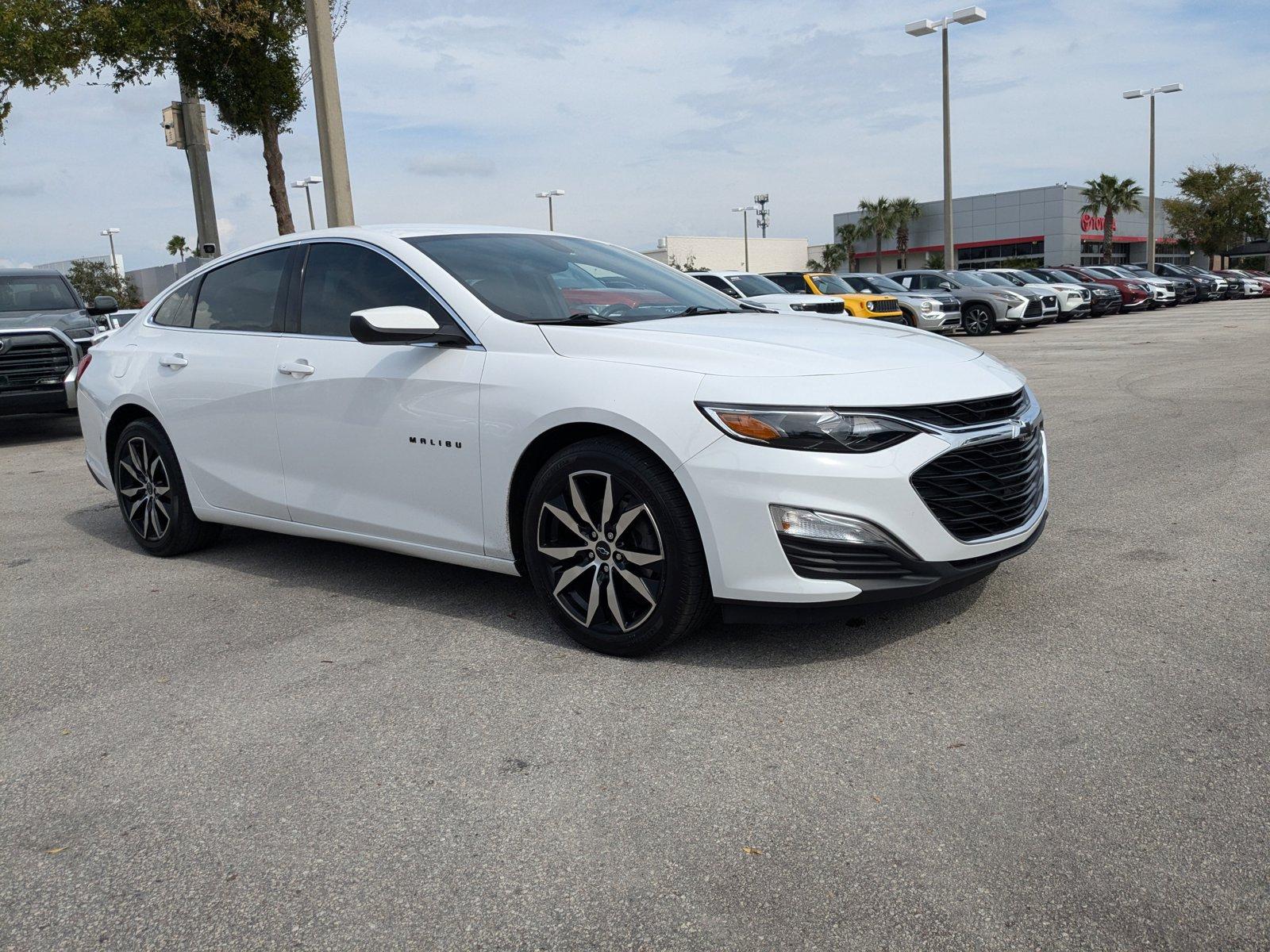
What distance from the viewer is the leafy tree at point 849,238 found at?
71375 millimetres

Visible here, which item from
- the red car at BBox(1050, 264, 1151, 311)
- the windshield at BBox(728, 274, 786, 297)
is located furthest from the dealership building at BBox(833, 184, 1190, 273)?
the windshield at BBox(728, 274, 786, 297)

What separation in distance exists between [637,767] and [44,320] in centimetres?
1063

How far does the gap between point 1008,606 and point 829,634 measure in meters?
0.77

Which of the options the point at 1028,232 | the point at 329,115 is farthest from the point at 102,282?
the point at 1028,232

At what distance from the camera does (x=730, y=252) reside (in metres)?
79.3

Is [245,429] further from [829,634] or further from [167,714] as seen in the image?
[829,634]

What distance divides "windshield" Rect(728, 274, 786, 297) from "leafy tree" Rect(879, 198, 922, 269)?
173 ft

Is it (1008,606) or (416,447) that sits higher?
(416,447)

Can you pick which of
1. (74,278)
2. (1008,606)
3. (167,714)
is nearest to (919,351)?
(1008,606)

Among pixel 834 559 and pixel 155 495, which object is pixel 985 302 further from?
pixel 834 559

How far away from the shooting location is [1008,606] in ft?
14.0

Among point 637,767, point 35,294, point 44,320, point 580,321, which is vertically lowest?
point 637,767

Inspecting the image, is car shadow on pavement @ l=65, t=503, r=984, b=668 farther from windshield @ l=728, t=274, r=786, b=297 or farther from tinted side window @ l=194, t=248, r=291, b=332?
windshield @ l=728, t=274, r=786, b=297

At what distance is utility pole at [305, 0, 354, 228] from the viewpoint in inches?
395
